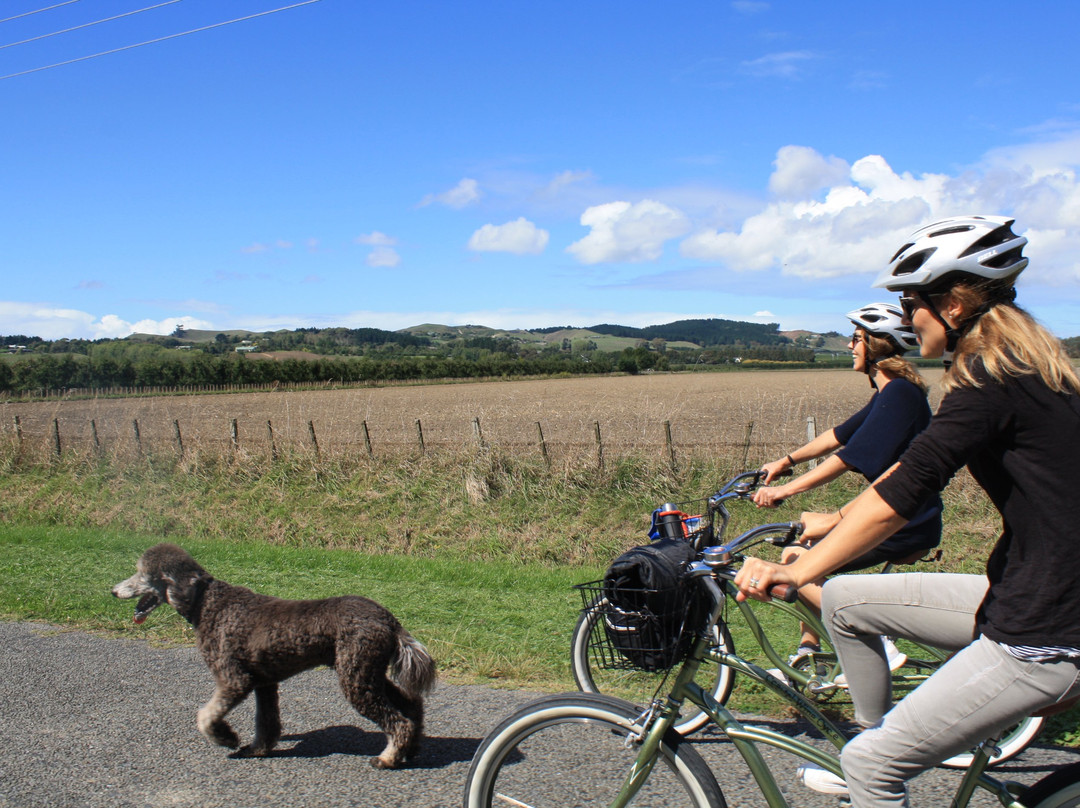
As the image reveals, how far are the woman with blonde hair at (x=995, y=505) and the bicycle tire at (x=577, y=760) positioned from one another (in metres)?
0.49

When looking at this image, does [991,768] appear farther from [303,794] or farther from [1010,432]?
[303,794]

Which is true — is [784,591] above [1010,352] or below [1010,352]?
below

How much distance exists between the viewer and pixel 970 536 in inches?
396

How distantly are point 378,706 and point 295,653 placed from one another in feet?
1.70

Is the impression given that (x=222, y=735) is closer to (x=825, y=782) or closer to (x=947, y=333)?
(x=825, y=782)

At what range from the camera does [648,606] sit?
7.98 feet

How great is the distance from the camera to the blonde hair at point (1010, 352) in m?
2.01

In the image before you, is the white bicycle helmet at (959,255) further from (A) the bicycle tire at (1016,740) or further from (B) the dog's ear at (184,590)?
(B) the dog's ear at (184,590)

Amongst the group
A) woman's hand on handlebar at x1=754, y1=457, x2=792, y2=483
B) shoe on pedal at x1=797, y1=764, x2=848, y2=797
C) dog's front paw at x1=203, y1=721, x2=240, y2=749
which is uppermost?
woman's hand on handlebar at x1=754, y1=457, x2=792, y2=483

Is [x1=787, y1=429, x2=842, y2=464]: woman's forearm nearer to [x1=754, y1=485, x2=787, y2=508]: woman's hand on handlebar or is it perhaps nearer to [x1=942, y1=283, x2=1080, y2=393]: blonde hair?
[x1=754, y1=485, x2=787, y2=508]: woman's hand on handlebar

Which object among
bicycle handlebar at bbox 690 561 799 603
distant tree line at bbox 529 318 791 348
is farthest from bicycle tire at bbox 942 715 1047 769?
distant tree line at bbox 529 318 791 348

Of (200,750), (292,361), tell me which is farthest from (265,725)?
(292,361)

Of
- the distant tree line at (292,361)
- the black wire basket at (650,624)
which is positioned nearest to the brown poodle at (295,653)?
the black wire basket at (650,624)

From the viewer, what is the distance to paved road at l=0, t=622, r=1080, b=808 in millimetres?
3590
